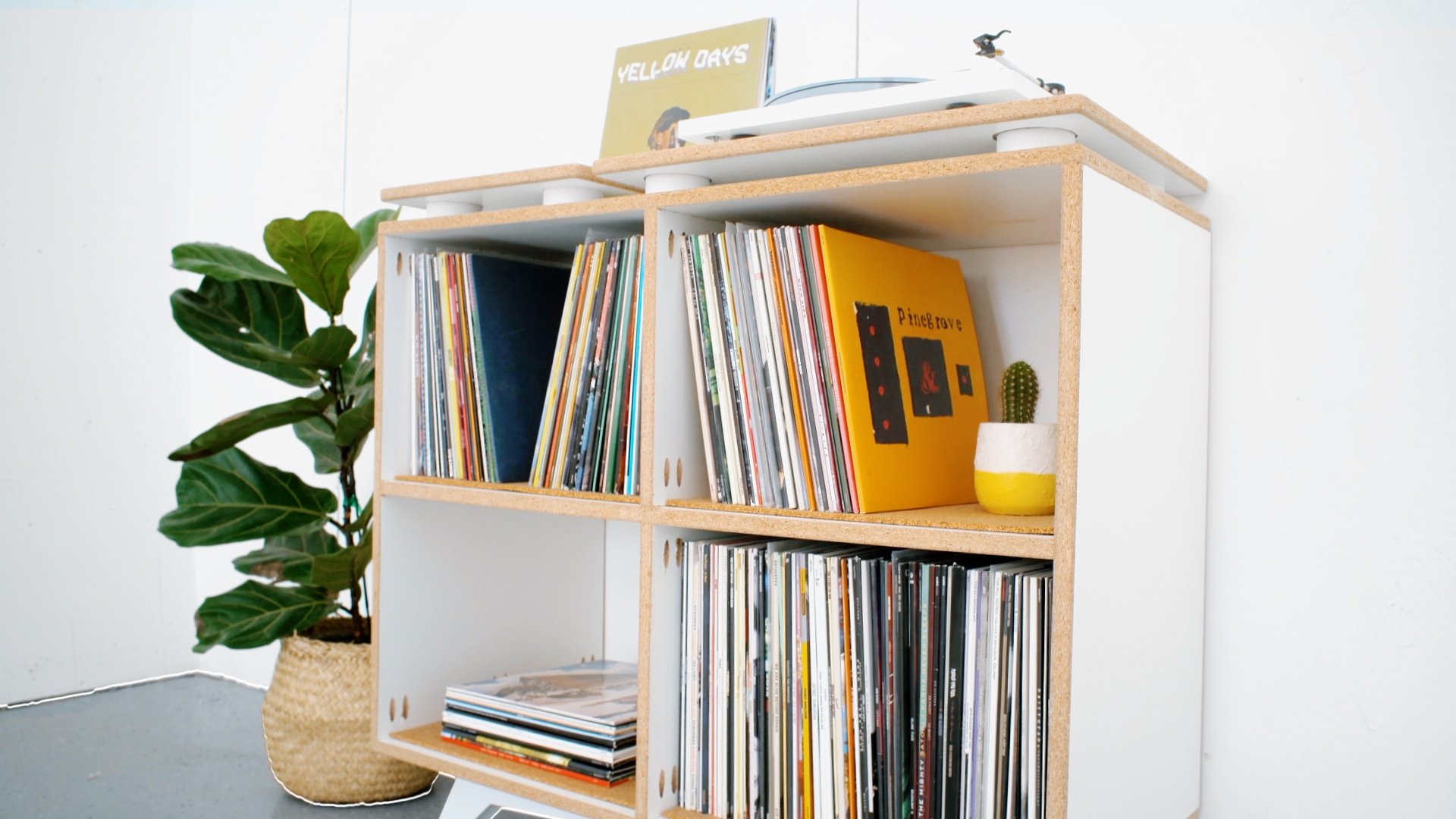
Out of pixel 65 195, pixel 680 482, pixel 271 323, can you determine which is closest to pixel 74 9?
pixel 65 195

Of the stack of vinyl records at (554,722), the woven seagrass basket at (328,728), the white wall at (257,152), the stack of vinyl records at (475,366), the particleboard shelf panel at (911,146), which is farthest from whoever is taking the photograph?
the white wall at (257,152)

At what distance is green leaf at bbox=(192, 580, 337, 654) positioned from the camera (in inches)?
74.6

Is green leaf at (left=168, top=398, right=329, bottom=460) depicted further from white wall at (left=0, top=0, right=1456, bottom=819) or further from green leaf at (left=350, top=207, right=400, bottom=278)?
white wall at (left=0, top=0, right=1456, bottom=819)

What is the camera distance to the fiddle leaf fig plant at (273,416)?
1.85m

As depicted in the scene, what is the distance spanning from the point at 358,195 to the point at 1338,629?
6.89ft

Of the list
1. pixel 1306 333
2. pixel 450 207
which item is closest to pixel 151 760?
pixel 450 207

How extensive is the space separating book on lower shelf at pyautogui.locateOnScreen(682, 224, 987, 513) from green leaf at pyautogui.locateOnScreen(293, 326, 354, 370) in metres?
0.75

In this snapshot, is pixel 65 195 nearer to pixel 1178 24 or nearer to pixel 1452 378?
pixel 1178 24

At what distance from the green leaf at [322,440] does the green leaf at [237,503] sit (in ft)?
0.39

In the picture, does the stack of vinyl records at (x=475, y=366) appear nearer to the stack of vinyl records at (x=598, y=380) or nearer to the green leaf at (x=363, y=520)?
the stack of vinyl records at (x=598, y=380)

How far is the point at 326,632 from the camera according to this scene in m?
2.12

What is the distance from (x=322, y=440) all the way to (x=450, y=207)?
63 centimetres

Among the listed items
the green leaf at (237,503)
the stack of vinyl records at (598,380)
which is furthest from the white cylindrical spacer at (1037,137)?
the green leaf at (237,503)

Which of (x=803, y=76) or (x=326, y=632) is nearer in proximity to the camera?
(x=803, y=76)
